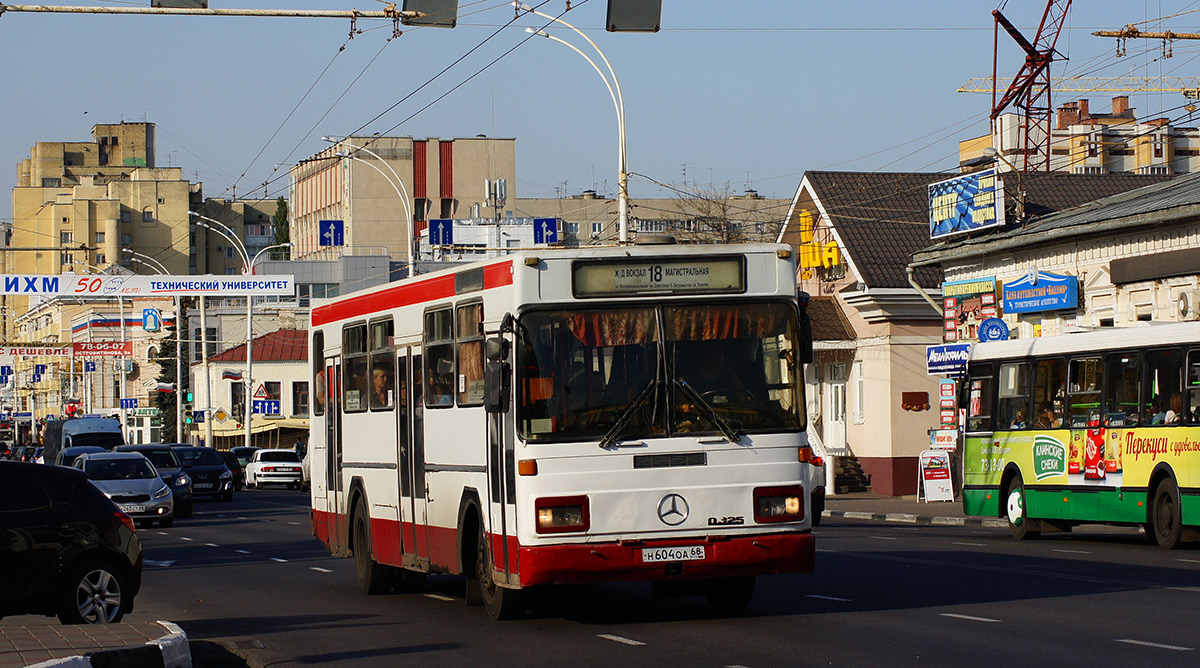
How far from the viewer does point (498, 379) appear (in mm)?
12594

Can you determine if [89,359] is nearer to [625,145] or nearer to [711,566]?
[625,145]

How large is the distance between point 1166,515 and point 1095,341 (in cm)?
266

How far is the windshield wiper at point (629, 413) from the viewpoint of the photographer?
12547mm

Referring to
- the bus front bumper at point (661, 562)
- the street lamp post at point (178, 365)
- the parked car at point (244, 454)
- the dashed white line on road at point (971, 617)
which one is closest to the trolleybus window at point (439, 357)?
the bus front bumper at point (661, 562)

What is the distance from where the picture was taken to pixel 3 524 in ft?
43.5

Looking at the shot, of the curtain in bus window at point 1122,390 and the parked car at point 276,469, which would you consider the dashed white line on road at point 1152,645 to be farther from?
the parked car at point 276,469

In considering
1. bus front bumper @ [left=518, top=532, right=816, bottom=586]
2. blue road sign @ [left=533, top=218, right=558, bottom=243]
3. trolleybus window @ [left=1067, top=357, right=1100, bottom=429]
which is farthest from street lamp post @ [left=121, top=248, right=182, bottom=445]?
→ bus front bumper @ [left=518, top=532, right=816, bottom=586]

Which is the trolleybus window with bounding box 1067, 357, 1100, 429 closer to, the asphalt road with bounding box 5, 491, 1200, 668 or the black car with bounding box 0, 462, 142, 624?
the asphalt road with bounding box 5, 491, 1200, 668

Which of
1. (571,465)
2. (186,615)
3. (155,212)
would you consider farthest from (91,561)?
(155,212)

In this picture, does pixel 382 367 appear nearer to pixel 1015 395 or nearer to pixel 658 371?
pixel 658 371

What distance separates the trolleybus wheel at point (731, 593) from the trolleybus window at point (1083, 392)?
10.6 meters

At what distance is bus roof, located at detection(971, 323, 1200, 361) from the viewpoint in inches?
851

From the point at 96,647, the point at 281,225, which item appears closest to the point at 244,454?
the point at 96,647

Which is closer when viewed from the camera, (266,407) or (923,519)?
(923,519)
